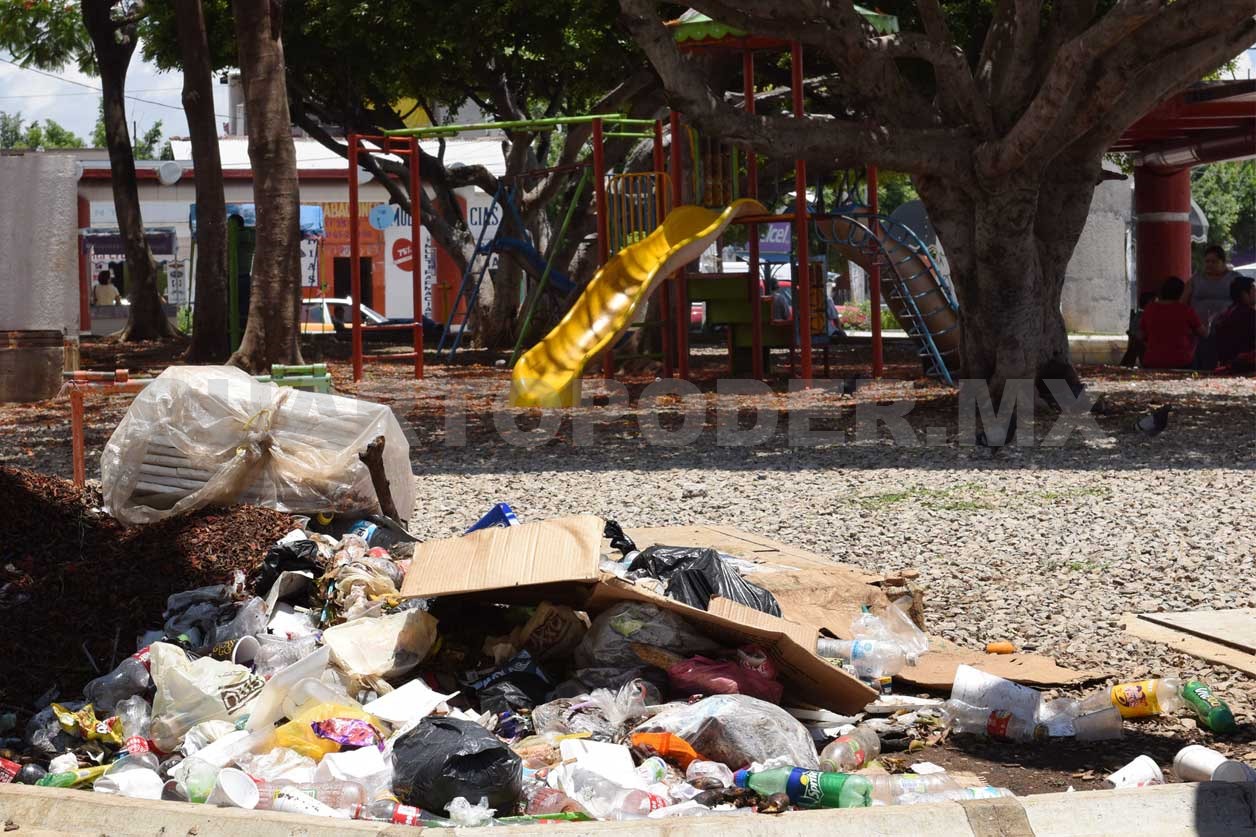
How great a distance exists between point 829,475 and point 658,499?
1.57 meters

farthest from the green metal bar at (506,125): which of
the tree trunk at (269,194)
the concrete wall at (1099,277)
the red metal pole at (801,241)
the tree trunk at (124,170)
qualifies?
the concrete wall at (1099,277)

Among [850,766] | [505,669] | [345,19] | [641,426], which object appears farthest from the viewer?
[345,19]

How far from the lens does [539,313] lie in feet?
82.0

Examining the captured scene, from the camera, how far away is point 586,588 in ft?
16.9

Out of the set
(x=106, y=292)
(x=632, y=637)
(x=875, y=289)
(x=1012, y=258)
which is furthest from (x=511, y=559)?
(x=106, y=292)

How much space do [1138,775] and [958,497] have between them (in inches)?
203

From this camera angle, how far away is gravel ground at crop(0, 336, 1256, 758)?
6.53 m

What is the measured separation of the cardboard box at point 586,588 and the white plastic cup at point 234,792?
1.16 meters

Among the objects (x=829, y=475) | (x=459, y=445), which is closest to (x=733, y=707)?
(x=829, y=475)

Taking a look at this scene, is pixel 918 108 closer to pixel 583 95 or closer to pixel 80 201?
pixel 583 95

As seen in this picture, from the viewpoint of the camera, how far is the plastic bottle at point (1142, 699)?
16.3 feet

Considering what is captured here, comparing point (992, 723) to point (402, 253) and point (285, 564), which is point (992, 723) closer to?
point (285, 564)

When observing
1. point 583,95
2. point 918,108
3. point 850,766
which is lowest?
point 850,766

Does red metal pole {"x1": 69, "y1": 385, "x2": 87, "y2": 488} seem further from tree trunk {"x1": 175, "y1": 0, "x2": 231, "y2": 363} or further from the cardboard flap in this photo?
tree trunk {"x1": 175, "y1": 0, "x2": 231, "y2": 363}
